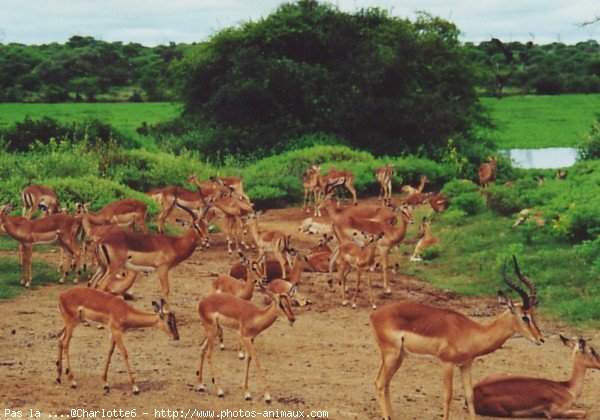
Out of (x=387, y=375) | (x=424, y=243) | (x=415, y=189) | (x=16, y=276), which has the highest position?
(x=387, y=375)

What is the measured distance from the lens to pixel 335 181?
20.8 m

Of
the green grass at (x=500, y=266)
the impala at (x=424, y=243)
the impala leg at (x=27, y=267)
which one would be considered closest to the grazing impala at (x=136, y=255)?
the impala leg at (x=27, y=267)

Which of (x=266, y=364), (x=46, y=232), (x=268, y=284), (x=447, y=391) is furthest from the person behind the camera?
(x=46, y=232)

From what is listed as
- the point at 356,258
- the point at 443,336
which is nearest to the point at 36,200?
the point at 356,258

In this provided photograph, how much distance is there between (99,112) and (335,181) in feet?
93.1

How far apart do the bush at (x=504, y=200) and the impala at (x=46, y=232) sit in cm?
742

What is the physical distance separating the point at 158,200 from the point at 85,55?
42383 mm

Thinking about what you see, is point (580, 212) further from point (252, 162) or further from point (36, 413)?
point (252, 162)

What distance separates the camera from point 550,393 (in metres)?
8.56

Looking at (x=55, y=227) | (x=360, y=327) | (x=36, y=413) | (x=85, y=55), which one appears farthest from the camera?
(x=85, y=55)

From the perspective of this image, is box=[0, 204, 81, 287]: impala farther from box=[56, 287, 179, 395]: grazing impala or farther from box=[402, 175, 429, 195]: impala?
box=[402, 175, 429, 195]: impala

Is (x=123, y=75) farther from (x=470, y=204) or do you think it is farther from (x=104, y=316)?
(x=104, y=316)

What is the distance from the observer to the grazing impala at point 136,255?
11898mm

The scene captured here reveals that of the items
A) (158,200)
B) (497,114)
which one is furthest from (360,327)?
(497,114)
